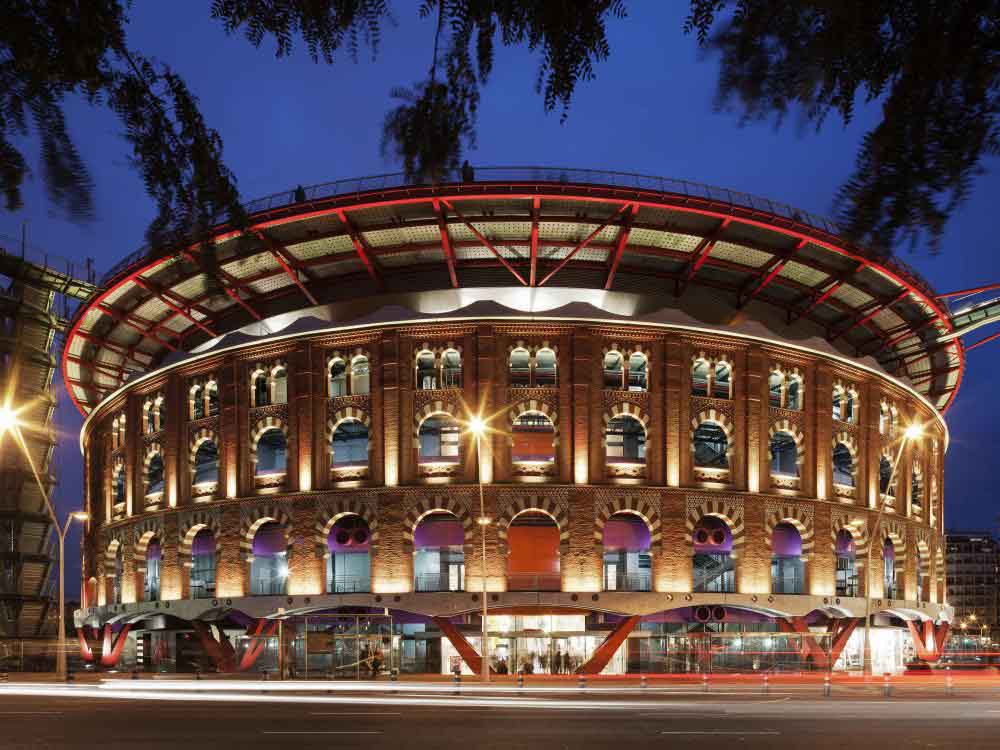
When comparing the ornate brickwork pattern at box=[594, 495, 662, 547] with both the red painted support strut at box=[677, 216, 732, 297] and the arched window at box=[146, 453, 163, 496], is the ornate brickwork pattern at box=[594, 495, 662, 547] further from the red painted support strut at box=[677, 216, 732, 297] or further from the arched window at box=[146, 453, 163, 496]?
the arched window at box=[146, 453, 163, 496]

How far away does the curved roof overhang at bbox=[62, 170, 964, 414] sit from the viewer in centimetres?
4319

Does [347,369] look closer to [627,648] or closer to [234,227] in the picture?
[627,648]

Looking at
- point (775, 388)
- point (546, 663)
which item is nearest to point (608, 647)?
point (546, 663)

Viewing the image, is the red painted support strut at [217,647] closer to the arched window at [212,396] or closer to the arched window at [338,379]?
the arched window at [212,396]

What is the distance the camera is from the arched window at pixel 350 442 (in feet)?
160

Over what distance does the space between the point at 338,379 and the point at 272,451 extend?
608 centimetres

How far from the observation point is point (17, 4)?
164 inches

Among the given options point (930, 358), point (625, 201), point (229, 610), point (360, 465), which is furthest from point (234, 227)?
point (930, 358)

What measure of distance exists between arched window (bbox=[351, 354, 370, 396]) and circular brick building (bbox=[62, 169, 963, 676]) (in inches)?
4.9

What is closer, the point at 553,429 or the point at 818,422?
the point at 553,429

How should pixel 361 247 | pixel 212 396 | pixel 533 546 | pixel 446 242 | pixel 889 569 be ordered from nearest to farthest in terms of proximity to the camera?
pixel 446 242 < pixel 533 546 < pixel 361 247 < pixel 212 396 < pixel 889 569

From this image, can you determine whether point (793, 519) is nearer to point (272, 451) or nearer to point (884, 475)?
point (884, 475)

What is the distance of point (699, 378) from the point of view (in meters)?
48.0

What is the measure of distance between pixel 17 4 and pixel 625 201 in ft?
130
